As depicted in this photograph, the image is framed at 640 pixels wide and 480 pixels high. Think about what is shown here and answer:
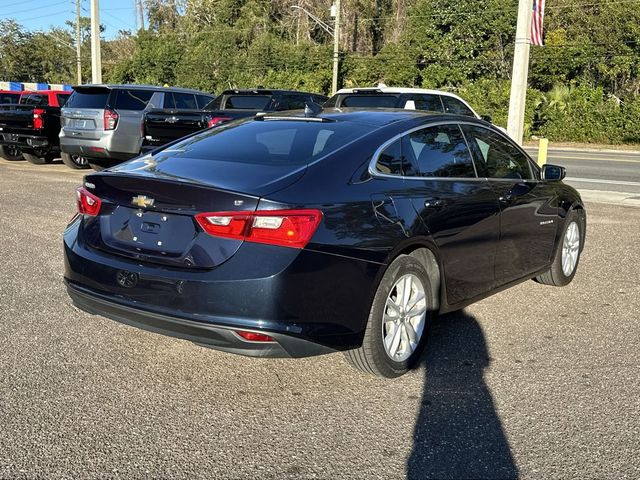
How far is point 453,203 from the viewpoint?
4.45m

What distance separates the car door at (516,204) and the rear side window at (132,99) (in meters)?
9.44

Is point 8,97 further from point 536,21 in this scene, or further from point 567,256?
point 567,256

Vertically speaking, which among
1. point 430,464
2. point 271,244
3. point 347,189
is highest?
point 347,189

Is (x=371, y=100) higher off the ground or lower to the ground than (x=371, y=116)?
higher

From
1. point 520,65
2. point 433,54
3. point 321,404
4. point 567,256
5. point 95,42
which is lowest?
point 321,404

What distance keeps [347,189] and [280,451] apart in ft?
4.80

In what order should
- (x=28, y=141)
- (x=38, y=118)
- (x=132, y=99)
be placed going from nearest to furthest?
1. (x=132, y=99)
2. (x=38, y=118)
3. (x=28, y=141)

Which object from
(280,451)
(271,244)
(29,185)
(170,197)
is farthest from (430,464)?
(29,185)

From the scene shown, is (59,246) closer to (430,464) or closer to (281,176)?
(281,176)

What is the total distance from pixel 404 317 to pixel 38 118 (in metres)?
13.0

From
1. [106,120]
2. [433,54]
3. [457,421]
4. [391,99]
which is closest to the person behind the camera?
[457,421]

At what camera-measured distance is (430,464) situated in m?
3.12

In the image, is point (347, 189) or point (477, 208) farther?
point (477, 208)

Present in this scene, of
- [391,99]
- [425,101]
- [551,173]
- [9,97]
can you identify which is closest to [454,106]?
[425,101]
